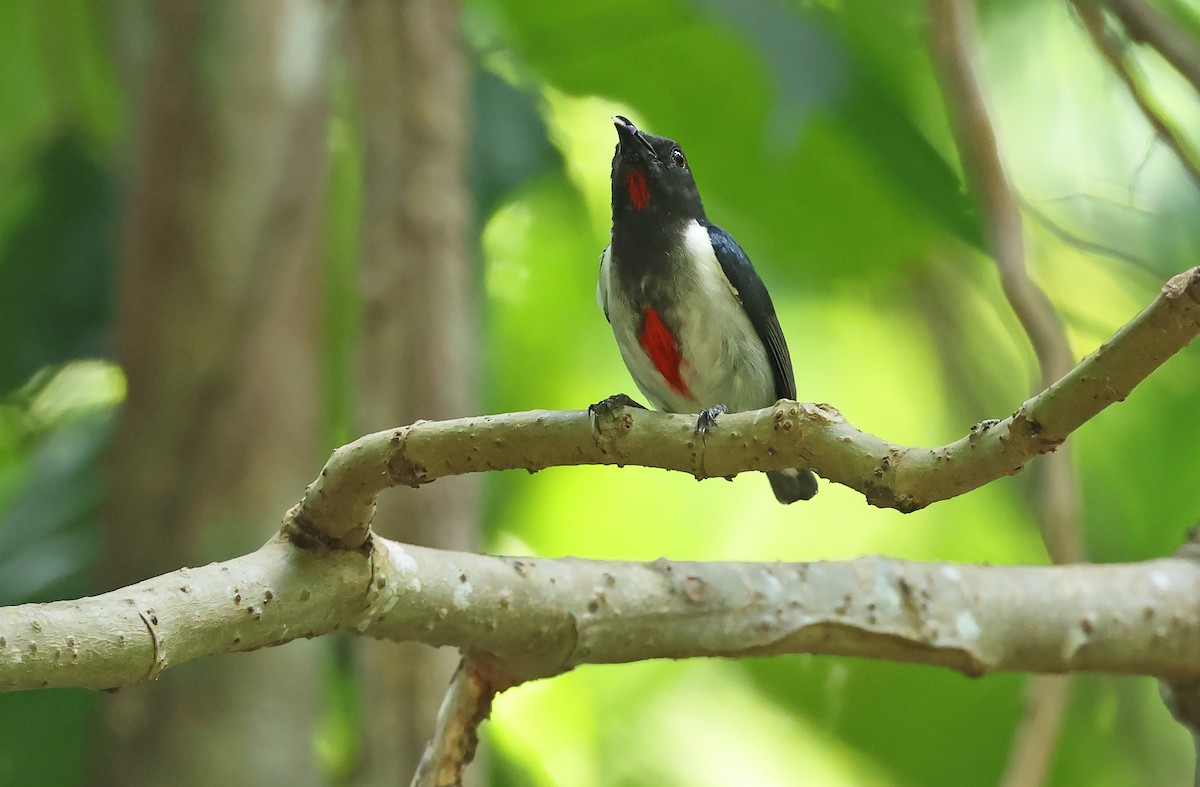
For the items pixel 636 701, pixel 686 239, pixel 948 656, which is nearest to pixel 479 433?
pixel 686 239

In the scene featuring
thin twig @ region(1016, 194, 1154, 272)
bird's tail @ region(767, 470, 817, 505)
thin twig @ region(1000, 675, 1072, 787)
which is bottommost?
thin twig @ region(1000, 675, 1072, 787)

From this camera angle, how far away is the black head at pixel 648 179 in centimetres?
243

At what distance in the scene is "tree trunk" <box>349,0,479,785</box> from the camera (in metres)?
2.62

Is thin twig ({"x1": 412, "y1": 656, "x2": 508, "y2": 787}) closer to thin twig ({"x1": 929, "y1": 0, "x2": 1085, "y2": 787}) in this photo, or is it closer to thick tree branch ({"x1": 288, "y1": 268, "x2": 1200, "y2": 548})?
thick tree branch ({"x1": 288, "y1": 268, "x2": 1200, "y2": 548})

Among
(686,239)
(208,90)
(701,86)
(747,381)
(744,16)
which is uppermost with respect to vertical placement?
(701,86)

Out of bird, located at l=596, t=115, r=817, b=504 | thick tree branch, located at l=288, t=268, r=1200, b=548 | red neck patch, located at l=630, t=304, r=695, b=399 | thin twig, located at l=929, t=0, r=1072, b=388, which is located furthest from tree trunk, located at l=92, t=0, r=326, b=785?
thin twig, located at l=929, t=0, r=1072, b=388

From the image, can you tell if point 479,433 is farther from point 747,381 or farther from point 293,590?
point 747,381

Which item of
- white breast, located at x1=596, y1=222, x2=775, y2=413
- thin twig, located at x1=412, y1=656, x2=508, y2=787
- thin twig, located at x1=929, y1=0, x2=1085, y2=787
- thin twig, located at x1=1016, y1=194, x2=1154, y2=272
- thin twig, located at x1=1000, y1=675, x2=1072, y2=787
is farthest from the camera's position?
thin twig, located at x1=1016, y1=194, x2=1154, y2=272

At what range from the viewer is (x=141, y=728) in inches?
112

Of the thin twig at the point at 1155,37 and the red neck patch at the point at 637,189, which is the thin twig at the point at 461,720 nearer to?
the red neck patch at the point at 637,189

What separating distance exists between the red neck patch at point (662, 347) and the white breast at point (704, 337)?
0.04 ft

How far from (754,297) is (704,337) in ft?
0.48

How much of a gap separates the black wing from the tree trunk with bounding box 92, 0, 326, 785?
1.28 m

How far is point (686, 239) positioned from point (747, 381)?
0.32 meters
